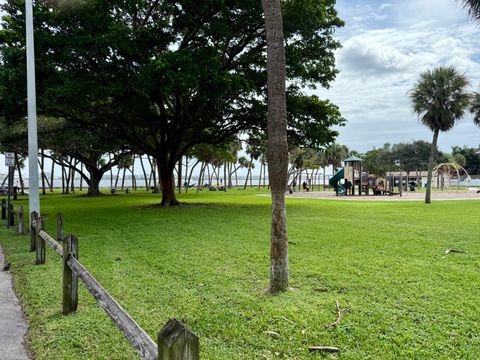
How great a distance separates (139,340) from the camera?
2.45m

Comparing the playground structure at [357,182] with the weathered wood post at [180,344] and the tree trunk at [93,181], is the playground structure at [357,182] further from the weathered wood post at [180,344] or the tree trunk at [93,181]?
the weathered wood post at [180,344]

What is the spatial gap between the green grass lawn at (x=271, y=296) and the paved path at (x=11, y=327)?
12 cm

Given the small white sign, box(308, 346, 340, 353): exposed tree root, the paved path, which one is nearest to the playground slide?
the small white sign

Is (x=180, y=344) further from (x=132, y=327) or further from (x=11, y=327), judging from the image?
(x=11, y=327)

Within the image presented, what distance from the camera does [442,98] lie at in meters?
20.5

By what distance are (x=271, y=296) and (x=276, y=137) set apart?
197 cm

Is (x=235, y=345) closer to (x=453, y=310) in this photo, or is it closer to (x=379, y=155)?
(x=453, y=310)

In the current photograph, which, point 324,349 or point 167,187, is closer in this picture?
point 324,349

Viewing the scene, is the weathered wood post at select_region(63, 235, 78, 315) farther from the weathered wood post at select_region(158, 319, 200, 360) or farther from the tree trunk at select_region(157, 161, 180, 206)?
the tree trunk at select_region(157, 161, 180, 206)

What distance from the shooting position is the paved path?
366cm

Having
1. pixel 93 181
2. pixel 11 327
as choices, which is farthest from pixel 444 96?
pixel 93 181

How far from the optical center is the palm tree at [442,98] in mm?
20344

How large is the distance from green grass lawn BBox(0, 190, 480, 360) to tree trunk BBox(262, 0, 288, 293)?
1.31 ft

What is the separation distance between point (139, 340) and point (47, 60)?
1427 cm
